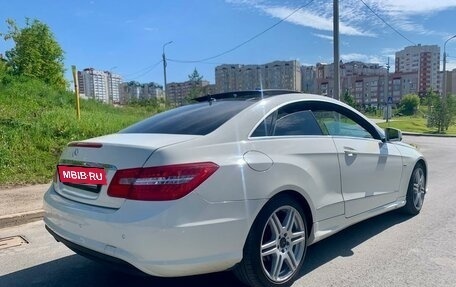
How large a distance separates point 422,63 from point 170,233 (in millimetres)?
Result: 92632

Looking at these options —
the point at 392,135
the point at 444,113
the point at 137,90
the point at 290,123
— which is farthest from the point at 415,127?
the point at 137,90

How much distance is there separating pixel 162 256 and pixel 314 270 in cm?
157

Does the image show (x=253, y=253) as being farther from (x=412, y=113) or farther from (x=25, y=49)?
(x=412, y=113)

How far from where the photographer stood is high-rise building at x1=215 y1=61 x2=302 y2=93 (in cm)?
4503

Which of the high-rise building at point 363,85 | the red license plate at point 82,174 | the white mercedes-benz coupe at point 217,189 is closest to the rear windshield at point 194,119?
the white mercedes-benz coupe at point 217,189

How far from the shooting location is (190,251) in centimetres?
248

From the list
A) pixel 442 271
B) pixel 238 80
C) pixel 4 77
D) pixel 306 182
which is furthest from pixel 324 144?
pixel 238 80

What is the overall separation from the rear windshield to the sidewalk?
2.73 metres

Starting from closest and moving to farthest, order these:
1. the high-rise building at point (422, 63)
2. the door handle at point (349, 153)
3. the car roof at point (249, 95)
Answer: the car roof at point (249, 95) → the door handle at point (349, 153) → the high-rise building at point (422, 63)

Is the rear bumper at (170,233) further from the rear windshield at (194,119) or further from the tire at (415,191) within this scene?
the tire at (415,191)

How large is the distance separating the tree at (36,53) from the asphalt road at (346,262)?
22818 millimetres

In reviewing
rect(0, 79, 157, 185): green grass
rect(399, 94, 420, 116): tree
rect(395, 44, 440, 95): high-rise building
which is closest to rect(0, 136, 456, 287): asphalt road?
Result: rect(0, 79, 157, 185): green grass

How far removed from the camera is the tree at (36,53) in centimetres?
2505

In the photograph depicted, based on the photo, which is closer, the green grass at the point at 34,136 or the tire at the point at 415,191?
the tire at the point at 415,191
